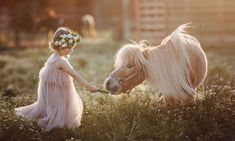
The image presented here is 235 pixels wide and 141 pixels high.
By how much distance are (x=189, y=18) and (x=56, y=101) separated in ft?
45.3

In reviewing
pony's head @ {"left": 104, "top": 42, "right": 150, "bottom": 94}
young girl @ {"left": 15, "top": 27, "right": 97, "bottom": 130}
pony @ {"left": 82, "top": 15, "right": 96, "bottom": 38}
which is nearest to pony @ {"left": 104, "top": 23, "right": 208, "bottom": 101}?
pony's head @ {"left": 104, "top": 42, "right": 150, "bottom": 94}

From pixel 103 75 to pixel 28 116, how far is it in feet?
16.7

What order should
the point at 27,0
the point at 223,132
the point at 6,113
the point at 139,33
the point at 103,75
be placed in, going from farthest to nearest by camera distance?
the point at 27,0, the point at 139,33, the point at 103,75, the point at 6,113, the point at 223,132

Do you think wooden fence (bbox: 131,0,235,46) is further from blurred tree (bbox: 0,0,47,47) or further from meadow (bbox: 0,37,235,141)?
meadow (bbox: 0,37,235,141)

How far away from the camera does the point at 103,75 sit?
1244 cm

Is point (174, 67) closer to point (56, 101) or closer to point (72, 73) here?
point (72, 73)

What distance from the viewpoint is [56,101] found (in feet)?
24.1

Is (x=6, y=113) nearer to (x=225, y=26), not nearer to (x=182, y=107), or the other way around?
(x=182, y=107)

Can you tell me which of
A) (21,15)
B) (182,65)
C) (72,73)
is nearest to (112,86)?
(72,73)

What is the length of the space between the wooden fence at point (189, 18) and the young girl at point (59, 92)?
497 inches

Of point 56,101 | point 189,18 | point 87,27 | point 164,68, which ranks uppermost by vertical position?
point 164,68

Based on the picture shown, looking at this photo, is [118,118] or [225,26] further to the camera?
[225,26]

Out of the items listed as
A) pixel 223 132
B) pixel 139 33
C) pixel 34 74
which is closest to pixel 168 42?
pixel 223 132

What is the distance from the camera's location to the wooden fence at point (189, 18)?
66.4 feet
